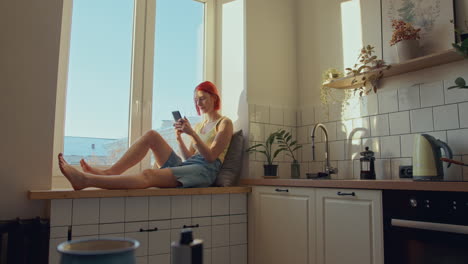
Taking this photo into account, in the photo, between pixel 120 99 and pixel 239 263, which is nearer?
pixel 239 263

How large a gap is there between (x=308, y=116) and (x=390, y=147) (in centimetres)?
82

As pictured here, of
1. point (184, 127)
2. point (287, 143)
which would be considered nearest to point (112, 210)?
point (184, 127)

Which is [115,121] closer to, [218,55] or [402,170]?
[218,55]

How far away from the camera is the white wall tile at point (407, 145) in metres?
2.36

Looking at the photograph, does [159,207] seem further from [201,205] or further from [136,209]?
[201,205]

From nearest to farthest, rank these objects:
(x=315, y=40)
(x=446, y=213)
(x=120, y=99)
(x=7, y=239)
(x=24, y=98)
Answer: (x=446, y=213)
(x=7, y=239)
(x=24, y=98)
(x=120, y=99)
(x=315, y=40)

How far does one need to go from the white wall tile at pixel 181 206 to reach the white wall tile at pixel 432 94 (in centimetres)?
156

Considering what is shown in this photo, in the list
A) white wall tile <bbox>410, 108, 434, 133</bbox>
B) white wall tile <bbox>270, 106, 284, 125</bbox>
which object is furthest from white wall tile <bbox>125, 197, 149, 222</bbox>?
white wall tile <bbox>410, 108, 434, 133</bbox>

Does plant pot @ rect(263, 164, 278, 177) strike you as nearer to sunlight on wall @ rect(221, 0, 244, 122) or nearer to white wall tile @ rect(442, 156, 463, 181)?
sunlight on wall @ rect(221, 0, 244, 122)

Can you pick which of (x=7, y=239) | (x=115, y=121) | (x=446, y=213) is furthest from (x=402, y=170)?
(x=7, y=239)

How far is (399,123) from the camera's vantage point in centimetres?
244

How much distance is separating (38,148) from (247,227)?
1.48m

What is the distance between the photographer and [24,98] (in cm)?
227

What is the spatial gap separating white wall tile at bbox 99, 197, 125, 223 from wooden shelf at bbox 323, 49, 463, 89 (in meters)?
Result: 1.62
